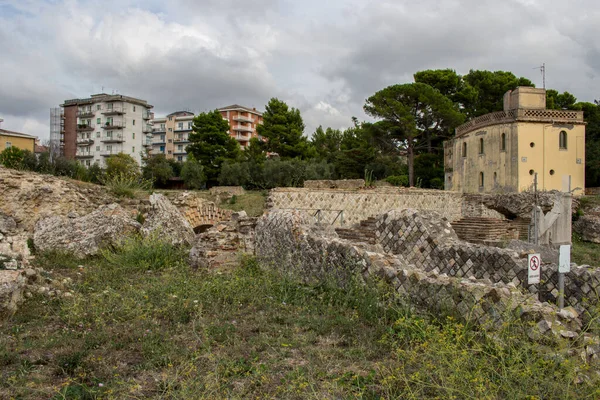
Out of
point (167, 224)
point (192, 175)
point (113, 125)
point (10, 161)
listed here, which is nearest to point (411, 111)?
point (192, 175)

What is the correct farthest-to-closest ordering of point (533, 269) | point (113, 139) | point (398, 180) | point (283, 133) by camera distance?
point (113, 139), point (283, 133), point (398, 180), point (533, 269)

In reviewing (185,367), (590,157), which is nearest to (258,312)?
(185,367)

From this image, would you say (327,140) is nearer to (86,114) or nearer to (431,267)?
(86,114)

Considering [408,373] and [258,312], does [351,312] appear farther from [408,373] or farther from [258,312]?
[408,373]

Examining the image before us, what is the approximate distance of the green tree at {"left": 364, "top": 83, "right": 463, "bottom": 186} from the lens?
35125mm

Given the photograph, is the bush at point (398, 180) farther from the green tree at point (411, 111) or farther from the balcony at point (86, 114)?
the balcony at point (86, 114)

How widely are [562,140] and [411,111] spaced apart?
34.5ft

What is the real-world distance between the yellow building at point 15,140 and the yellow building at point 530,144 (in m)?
47.6

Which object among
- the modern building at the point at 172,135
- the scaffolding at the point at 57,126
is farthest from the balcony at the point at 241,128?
the scaffolding at the point at 57,126

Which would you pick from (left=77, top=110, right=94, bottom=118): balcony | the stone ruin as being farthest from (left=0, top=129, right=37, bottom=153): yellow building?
the stone ruin

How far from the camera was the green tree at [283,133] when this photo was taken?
45750mm

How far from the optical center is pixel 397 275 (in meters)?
5.10

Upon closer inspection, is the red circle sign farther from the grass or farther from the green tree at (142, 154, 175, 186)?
the green tree at (142, 154, 175, 186)

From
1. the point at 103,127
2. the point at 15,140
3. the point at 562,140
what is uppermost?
the point at 103,127
